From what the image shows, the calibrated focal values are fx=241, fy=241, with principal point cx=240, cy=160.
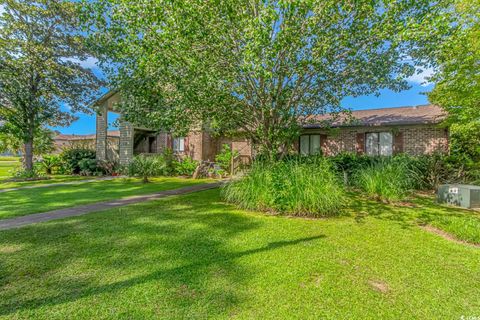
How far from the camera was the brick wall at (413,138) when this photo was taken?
38.8 feet

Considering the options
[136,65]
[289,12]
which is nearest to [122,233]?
[136,65]

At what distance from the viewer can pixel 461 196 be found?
760 centimetres

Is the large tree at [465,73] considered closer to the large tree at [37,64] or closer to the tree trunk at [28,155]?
the large tree at [37,64]

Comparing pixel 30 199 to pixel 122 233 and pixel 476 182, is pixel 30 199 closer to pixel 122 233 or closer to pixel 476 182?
pixel 122 233

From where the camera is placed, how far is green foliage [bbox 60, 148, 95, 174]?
1697cm

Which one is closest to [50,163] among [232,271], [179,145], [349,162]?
[179,145]

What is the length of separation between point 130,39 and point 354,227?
23.2 feet

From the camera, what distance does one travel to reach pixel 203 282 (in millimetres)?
2973

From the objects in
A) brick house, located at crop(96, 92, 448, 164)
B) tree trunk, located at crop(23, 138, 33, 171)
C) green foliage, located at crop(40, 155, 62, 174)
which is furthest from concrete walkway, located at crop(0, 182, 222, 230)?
green foliage, located at crop(40, 155, 62, 174)

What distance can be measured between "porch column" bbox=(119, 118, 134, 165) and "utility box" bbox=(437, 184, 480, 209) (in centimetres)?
1603

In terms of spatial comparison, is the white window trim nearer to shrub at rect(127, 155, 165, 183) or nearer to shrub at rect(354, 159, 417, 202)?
shrub at rect(354, 159, 417, 202)

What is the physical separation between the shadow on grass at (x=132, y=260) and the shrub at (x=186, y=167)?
31.6 feet

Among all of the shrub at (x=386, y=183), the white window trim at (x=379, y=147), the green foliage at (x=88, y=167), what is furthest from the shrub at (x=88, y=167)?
the white window trim at (x=379, y=147)

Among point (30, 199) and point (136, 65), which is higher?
point (136, 65)
